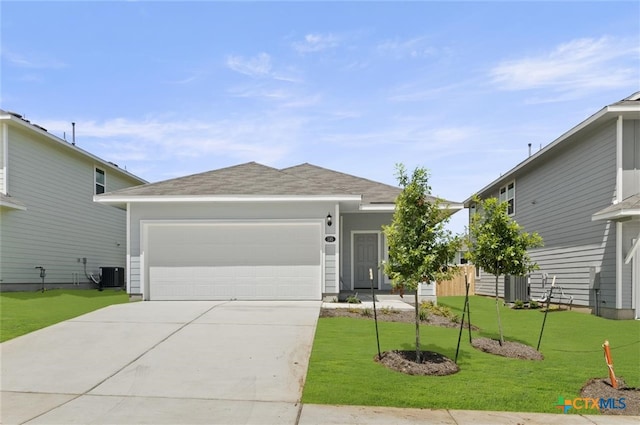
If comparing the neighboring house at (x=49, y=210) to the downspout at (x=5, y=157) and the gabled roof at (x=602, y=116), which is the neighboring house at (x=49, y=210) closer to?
the downspout at (x=5, y=157)

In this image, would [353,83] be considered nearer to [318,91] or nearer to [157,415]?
[318,91]

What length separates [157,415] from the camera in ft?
15.6

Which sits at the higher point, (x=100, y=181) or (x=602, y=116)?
(x=602, y=116)

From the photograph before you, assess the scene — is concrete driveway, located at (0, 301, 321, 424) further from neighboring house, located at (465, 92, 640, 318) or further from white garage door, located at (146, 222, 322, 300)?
neighboring house, located at (465, 92, 640, 318)

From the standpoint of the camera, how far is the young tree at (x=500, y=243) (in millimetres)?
7848

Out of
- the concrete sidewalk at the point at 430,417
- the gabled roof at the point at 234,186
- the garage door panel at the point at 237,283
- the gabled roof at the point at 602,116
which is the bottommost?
the concrete sidewalk at the point at 430,417

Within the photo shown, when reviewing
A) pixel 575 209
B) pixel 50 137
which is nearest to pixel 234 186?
pixel 50 137

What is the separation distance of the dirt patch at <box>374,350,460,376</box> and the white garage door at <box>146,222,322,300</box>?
6.08 meters

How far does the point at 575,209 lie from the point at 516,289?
4344 mm

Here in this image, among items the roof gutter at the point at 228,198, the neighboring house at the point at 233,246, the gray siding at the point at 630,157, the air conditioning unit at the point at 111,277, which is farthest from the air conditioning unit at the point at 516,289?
the air conditioning unit at the point at 111,277

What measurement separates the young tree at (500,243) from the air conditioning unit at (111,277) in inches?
637

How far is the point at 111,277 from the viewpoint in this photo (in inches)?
746

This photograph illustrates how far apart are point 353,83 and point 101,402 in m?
10.6

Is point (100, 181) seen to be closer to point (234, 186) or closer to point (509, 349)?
point (234, 186)
